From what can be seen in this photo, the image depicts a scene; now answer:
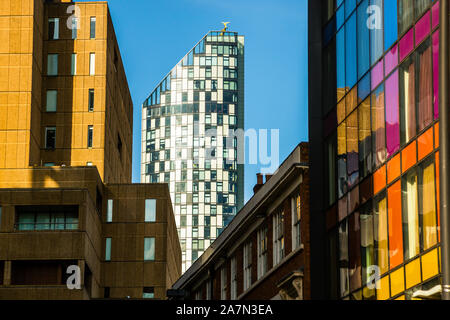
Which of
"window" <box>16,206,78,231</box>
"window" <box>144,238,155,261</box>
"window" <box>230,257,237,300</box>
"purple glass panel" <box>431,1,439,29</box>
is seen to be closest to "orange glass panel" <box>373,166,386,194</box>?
"purple glass panel" <box>431,1,439,29</box>

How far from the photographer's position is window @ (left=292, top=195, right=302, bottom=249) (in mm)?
36972

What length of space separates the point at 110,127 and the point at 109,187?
7.05m

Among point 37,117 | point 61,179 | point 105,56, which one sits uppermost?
point 105,56

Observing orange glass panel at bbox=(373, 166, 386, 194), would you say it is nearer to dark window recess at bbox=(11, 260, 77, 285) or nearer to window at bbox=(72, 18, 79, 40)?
dark window recess at bbox=(11, 260, 77, 285)

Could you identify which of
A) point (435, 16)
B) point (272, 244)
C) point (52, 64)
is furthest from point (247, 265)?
point (52, 64)

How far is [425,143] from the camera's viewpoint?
981 inches

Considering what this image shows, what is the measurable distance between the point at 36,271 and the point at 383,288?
50.7 m

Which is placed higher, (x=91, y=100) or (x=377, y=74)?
(x=91, y=100)

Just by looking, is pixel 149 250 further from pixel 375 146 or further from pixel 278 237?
A: pixel 375 146

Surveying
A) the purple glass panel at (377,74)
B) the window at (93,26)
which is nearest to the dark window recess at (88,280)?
the window at (93,26)

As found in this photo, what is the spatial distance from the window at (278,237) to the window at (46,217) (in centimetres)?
3782
